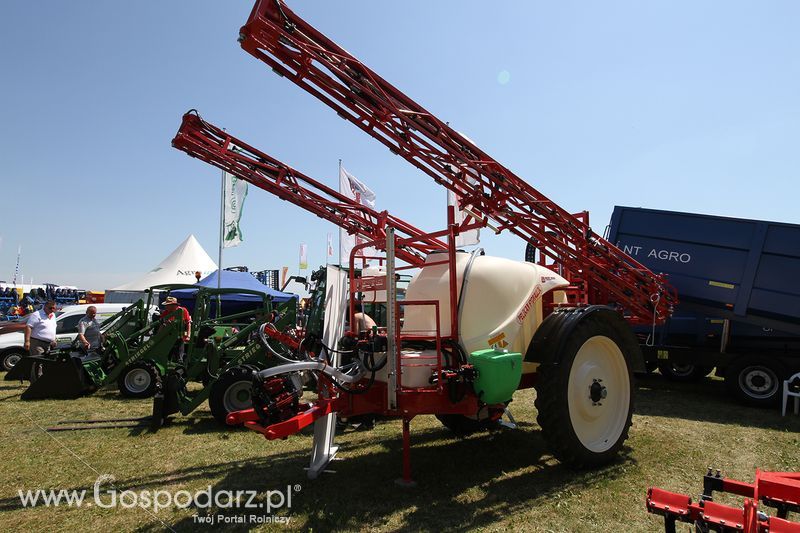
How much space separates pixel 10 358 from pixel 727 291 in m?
15.3

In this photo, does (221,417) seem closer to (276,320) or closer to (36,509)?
(276,320)

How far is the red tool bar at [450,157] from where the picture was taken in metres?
4.06

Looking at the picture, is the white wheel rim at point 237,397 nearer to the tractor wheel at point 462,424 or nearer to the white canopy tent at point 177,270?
the tractor wheel at point 462,424

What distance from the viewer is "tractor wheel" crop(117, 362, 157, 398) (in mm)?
8484

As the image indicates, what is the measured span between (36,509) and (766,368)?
9.33 meters

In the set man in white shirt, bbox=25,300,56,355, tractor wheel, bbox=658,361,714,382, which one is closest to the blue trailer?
tractor wheel, bbox=658,361,714,382

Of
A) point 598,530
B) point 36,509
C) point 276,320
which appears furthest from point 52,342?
point 598,530

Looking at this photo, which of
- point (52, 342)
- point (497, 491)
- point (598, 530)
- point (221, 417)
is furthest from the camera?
point (52, 342)

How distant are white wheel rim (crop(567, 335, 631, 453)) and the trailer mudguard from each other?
21 centimetres

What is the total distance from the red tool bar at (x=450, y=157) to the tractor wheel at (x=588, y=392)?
1.36 metres

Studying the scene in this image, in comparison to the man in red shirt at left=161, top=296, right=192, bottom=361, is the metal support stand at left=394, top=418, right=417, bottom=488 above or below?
below

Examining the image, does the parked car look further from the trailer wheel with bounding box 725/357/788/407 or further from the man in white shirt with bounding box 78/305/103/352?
the trailer wheel with bounding box 725/357/788/407

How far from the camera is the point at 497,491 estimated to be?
4.09m

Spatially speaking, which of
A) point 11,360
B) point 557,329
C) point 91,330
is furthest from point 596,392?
point 11,360
